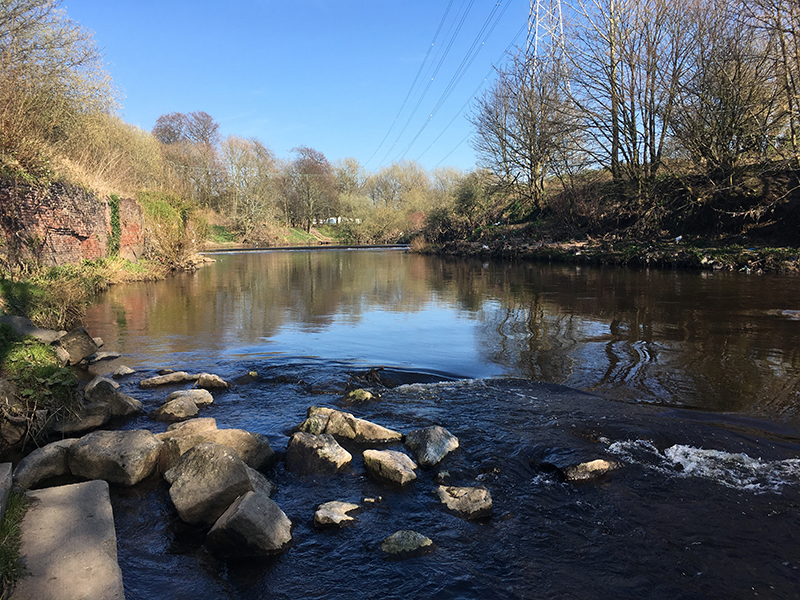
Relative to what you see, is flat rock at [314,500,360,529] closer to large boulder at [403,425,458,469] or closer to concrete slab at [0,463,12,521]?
large boulder at [403,425,458,469]

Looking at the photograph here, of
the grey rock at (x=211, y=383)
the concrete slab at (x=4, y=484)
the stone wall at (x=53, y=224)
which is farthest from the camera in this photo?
the stone wall at (x=53, y=224)

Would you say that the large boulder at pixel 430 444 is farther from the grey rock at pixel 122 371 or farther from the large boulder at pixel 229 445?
the grey rock at pixel 122 371

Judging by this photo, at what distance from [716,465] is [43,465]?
5.56 metres

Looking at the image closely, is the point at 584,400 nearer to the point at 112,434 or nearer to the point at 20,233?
the point at 112,434

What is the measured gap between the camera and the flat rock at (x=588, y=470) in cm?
412

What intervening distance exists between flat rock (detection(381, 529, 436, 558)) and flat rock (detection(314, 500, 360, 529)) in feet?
1.29

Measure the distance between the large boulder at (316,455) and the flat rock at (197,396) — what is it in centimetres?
184

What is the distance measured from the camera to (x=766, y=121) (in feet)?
59.4

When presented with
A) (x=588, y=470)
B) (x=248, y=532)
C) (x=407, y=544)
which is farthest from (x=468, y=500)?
(x=248, y=532)

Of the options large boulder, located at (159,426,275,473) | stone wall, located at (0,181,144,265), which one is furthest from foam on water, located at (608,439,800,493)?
stone wall, located at (0,181,144,265)

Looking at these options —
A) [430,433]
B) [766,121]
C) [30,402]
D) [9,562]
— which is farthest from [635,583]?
[766,121]

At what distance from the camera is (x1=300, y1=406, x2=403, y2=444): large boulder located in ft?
16.1

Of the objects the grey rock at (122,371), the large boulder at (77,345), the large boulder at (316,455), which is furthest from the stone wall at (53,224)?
the large boulder at (316,455)

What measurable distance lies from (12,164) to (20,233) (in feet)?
5.42
